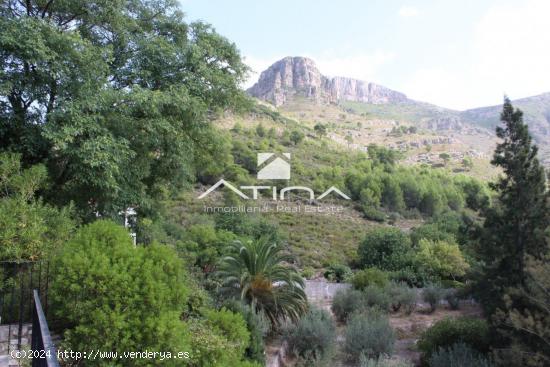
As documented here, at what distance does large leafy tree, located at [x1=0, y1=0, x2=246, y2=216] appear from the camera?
589cm

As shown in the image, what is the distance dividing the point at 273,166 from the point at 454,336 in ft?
103

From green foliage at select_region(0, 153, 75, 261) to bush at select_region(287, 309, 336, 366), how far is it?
4.34 metres

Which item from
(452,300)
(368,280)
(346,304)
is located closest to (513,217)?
(346,304)

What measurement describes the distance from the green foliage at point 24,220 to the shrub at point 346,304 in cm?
762

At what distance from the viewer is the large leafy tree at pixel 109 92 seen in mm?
5887

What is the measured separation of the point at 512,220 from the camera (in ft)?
24.2

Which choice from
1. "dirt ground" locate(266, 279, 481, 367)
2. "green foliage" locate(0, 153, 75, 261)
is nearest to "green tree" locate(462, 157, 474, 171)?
"dirt ground" locate(266, 279, 481, 367)

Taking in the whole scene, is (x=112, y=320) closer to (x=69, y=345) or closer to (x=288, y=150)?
(x=69, y=345)

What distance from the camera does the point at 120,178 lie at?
23.3 feet

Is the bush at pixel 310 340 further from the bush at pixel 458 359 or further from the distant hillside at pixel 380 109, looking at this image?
the distant hillside at pixel 380 109

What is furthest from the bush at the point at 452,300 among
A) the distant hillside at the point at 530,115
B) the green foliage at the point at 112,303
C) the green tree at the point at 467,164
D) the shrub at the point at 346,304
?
the distant hillside at the point at 530,115

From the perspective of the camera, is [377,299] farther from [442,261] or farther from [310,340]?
[442,261]

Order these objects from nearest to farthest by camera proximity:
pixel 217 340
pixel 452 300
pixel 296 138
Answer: pixel 217 340, pixel 452 300, pixel 296 138

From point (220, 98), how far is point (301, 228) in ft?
67.1
